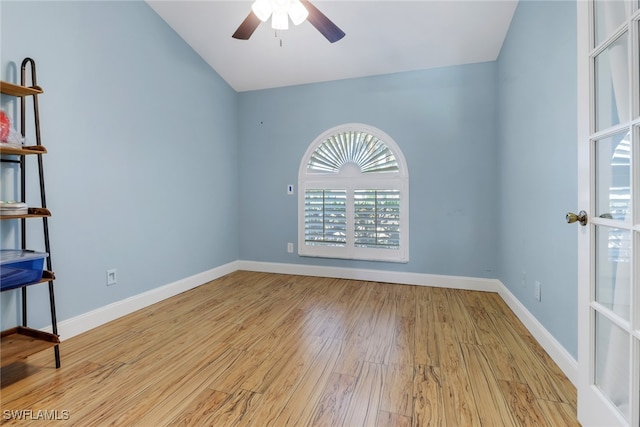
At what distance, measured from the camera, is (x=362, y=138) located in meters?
3.64

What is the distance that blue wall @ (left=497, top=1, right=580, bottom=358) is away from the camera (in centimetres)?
166

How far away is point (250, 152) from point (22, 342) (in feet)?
9.80

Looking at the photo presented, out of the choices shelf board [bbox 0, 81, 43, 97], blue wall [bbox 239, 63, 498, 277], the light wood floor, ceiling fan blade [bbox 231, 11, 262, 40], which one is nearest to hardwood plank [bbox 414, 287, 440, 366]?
the light wood floor

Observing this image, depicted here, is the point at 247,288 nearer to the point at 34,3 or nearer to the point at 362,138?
the point at 362,138

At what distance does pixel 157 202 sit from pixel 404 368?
2.65 metres

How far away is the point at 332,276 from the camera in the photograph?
379cm

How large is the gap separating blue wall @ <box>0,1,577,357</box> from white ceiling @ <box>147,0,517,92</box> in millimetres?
160

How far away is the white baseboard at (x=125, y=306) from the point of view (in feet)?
7.20

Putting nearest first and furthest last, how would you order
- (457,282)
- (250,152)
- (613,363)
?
(613,363) < (457,282) < (250,152)

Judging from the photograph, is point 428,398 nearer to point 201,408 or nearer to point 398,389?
point 398,389

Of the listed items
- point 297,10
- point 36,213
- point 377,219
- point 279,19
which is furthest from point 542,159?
point 36,213

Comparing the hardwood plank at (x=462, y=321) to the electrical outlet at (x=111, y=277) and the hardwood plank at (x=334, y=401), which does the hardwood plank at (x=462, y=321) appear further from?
the electrical outlet at (x=111, y=277)

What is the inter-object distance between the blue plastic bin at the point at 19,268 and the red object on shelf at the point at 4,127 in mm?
652

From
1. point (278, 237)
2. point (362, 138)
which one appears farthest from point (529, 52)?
point (278, 237)
